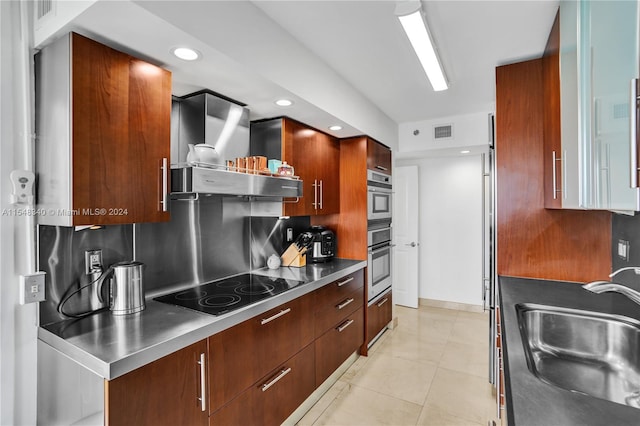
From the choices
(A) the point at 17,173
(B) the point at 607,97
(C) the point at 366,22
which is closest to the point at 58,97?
(A) the point at 17,173

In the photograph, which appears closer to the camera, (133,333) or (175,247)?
(133,333)

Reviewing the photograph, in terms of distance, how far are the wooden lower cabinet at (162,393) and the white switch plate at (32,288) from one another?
0.58 metres

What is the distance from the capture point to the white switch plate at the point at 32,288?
1369mm

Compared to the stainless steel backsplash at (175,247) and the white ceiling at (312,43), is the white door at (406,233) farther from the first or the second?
the stainless steel backsplash at (175,247)

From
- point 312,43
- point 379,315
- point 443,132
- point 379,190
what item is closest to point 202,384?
point 312,43

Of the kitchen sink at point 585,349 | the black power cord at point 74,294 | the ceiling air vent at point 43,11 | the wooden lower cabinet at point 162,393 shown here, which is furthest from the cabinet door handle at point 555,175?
the ceiling air vent at point 43,11

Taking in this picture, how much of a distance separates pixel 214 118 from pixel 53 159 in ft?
2.93

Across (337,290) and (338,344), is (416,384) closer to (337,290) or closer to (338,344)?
(338,344)

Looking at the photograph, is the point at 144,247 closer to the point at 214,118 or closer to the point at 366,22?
the point at 214,118

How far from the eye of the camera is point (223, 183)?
1771mm

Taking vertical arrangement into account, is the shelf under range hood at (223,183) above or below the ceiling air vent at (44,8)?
below

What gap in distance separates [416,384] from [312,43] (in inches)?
108

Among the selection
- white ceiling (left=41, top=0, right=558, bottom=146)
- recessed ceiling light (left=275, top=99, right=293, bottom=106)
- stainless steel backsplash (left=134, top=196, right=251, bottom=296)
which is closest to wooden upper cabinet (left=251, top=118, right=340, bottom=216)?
white ceiling (left=41, top=0, right=558, bottom=146)

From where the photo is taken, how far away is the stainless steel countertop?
119cm
